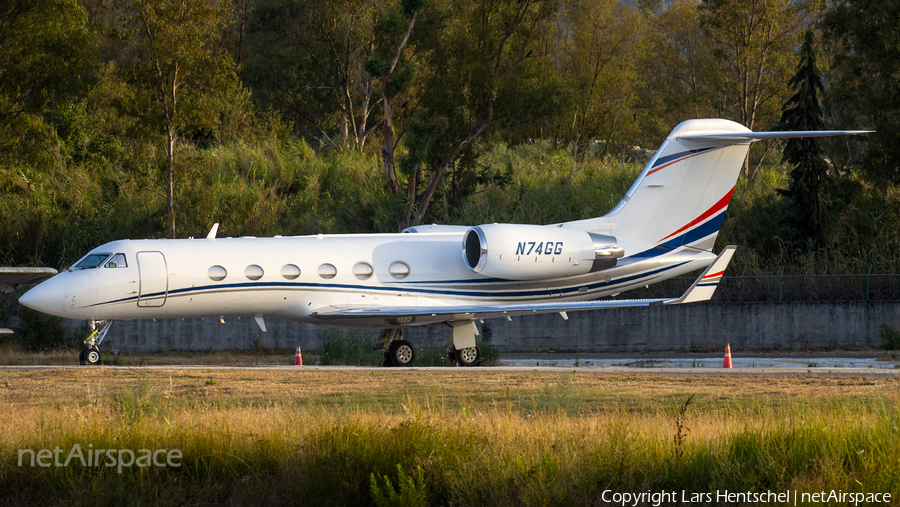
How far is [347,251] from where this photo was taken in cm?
2038

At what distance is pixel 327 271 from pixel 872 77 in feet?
59.0

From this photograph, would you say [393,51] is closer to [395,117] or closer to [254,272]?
A: [254,272]

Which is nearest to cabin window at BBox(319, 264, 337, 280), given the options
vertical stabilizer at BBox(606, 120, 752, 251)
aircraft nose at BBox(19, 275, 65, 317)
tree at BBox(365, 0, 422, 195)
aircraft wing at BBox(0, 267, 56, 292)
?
aircraft nose at BBox(19, 275, 65, 317)

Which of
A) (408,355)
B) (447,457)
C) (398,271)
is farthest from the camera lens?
Result: (398,271)

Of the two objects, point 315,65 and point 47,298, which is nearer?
point 47,298

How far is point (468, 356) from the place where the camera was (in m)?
20.3

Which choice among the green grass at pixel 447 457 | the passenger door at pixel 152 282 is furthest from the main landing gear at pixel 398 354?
the green grass at pixel 447 457

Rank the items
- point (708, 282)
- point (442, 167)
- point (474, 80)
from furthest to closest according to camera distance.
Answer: point (442, 167)
point (474, 80)
point (708, 282)

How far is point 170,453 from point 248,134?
39.3 meters

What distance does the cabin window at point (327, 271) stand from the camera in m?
20.0

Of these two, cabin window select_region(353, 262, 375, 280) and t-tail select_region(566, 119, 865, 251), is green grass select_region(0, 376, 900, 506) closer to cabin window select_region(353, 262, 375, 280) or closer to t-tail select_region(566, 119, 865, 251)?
cabin window select_region(353, 262, 375, 280)

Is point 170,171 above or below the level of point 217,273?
above

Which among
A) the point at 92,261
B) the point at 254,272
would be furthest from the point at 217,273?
the point at 92,261

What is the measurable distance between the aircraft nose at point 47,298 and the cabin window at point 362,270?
592 cm
